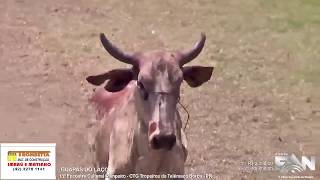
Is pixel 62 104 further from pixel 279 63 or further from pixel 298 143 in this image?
pixel 279 63

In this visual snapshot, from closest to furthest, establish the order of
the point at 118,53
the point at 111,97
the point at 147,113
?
the point at 147,113 → the point at 118,53 → the point at 111,97

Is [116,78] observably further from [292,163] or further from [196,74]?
[292,163]

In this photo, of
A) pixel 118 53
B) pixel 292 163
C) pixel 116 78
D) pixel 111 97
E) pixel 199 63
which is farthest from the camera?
pixel 199 63

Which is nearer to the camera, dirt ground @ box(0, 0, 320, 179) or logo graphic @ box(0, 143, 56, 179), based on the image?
logo graphic @ box(0, 143, 56, 179)

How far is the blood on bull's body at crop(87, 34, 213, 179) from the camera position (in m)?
6.59

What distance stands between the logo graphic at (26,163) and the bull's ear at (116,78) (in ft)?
6.07

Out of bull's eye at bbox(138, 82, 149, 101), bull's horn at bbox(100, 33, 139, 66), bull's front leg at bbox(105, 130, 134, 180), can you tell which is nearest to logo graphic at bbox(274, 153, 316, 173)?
bull's front leg at bbox(105, 130, 134, 180)

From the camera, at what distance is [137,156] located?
7.08 meters

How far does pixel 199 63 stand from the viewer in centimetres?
1402

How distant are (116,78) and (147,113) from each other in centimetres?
67

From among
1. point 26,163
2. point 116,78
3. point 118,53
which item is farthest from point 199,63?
point 118,53

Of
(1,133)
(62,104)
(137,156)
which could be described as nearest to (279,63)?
(62,104)

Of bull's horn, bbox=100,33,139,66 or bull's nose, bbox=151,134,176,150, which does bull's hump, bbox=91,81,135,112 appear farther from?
bull's nose, bbox=151,134,176,150

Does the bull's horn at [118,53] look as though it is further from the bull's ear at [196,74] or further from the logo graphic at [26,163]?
the logo graphic at [26,163]
